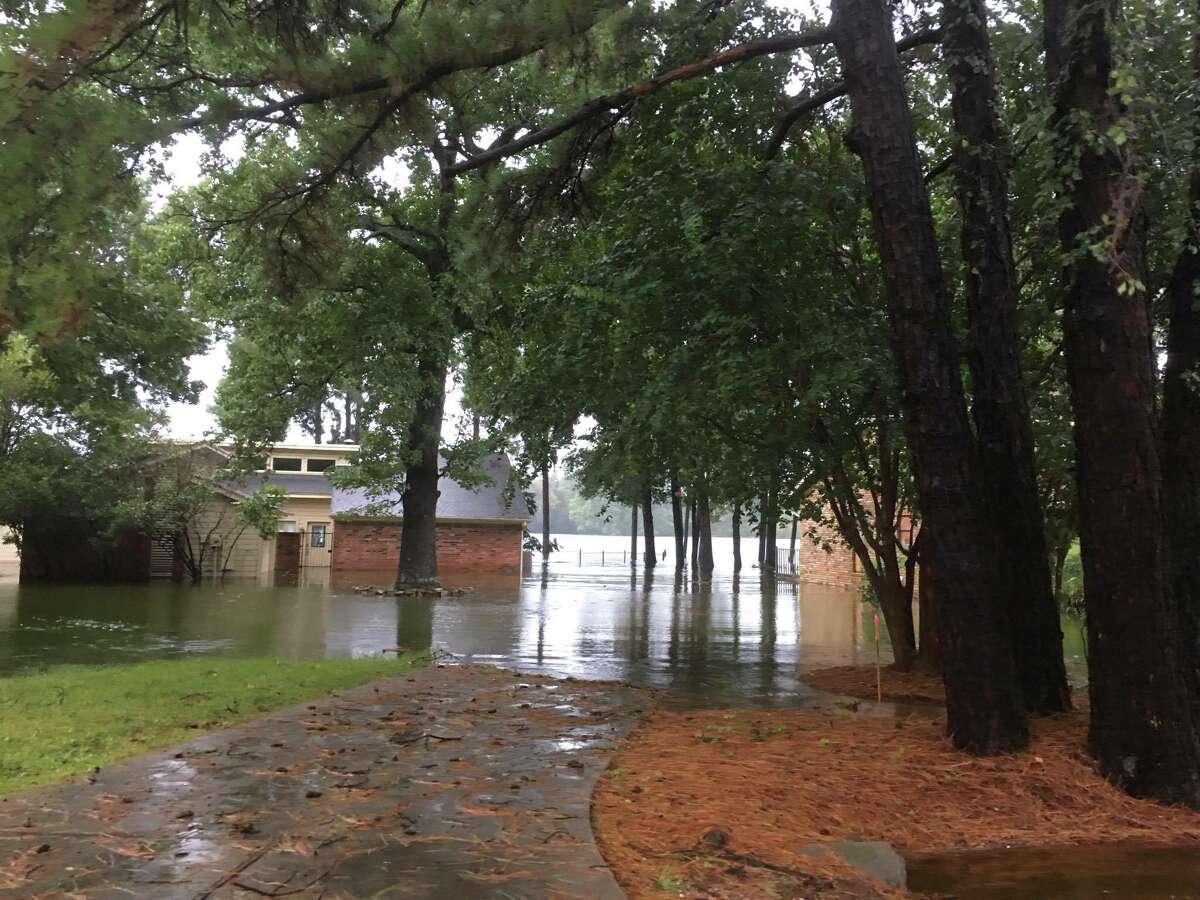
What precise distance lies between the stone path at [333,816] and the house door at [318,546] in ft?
96.5

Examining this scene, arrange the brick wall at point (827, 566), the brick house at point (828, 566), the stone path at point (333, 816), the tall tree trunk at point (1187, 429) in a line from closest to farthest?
the stone path at point (333, 816)
the tall tree trunk at point (1187, 429)
the brick house at point (828, 566)
the brick wall at point (827, 566)

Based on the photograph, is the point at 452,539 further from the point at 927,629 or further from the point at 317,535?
the point at 927,629

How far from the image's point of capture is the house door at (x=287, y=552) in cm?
3142

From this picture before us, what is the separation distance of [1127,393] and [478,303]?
12.2m

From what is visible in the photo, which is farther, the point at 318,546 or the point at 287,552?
the point at 318,546

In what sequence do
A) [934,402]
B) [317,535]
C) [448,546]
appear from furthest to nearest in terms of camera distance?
1. [317,535]
2. [448,546]
3. [934,402]

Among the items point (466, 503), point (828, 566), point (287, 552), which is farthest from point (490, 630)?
point (466, 503)

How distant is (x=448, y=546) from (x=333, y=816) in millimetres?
29891

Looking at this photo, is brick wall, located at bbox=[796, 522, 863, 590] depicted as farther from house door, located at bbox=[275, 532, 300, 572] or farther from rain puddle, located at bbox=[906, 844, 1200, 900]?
rain puddle, located at bbox=[906, 844, 1200, 900]

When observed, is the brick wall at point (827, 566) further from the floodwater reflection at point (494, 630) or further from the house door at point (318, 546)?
the house door at point (318, 546)

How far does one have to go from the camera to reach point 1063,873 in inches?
161

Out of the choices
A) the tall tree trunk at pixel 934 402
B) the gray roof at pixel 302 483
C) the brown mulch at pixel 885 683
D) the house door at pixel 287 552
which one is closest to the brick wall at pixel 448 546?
the gray roof at pixel 302 483

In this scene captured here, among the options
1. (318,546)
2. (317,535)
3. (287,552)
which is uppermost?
(317,535)

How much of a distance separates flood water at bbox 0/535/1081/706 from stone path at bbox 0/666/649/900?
303 centimetres
